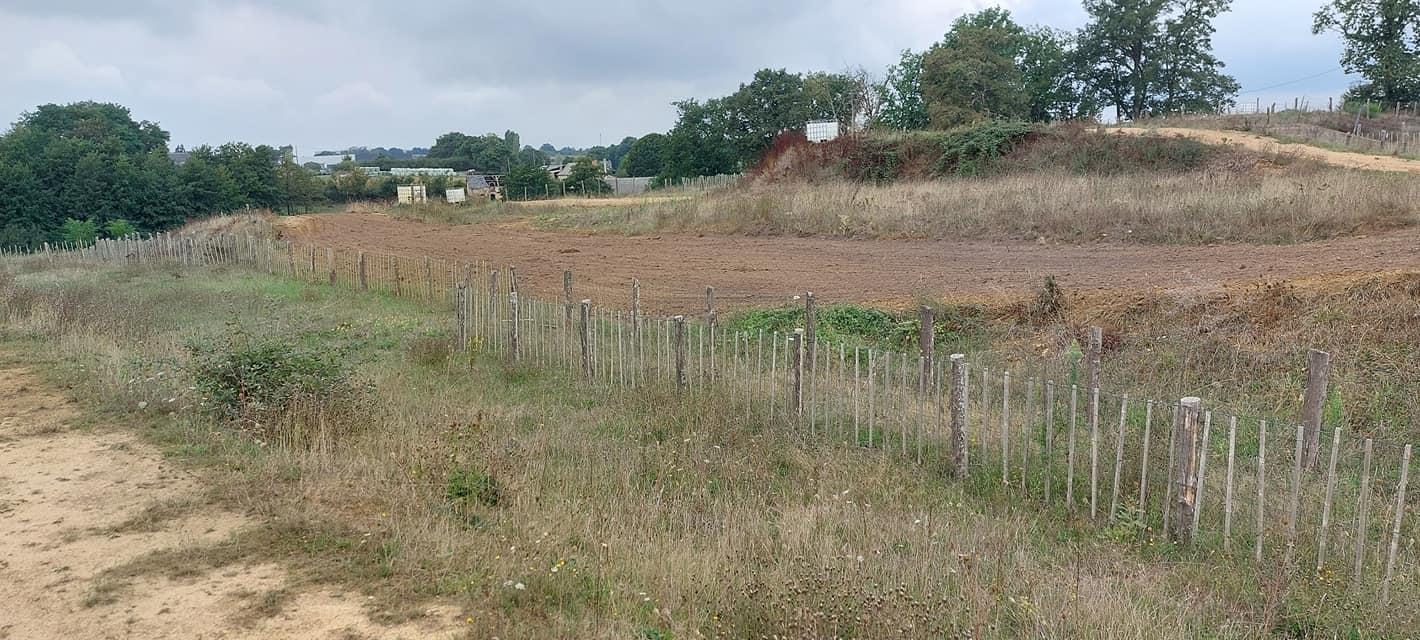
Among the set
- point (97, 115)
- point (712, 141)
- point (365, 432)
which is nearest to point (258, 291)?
point (365, 432)

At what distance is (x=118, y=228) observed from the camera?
154 feet

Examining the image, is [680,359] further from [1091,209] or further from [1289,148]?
[1289,148]

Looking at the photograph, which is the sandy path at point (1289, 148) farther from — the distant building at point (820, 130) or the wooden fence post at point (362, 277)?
the wooden fence post at point (362, 277)

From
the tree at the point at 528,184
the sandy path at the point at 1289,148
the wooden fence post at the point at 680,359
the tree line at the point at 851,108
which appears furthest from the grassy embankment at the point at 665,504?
the tree at the point at 528,184

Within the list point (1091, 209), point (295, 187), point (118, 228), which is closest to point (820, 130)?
point (1091, 209)

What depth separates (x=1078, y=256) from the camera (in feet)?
49.5

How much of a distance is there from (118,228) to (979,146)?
43.8 m

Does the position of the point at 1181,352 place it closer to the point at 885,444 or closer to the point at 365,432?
the point at 885,444

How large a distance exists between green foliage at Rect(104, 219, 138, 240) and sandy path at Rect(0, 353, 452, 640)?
151 feet

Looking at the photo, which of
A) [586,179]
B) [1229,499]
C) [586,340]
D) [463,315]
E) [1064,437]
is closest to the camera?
[1229,499]

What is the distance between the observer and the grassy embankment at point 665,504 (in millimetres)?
3871

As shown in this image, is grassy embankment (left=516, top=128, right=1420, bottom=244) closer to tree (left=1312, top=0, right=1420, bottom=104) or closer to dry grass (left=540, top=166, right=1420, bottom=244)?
dry grass (left=540, top=166, right=1420, bottom=244)

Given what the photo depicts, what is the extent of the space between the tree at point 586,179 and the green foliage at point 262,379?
2048 inches

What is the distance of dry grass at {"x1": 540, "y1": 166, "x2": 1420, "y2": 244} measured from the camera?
48.2 feet
